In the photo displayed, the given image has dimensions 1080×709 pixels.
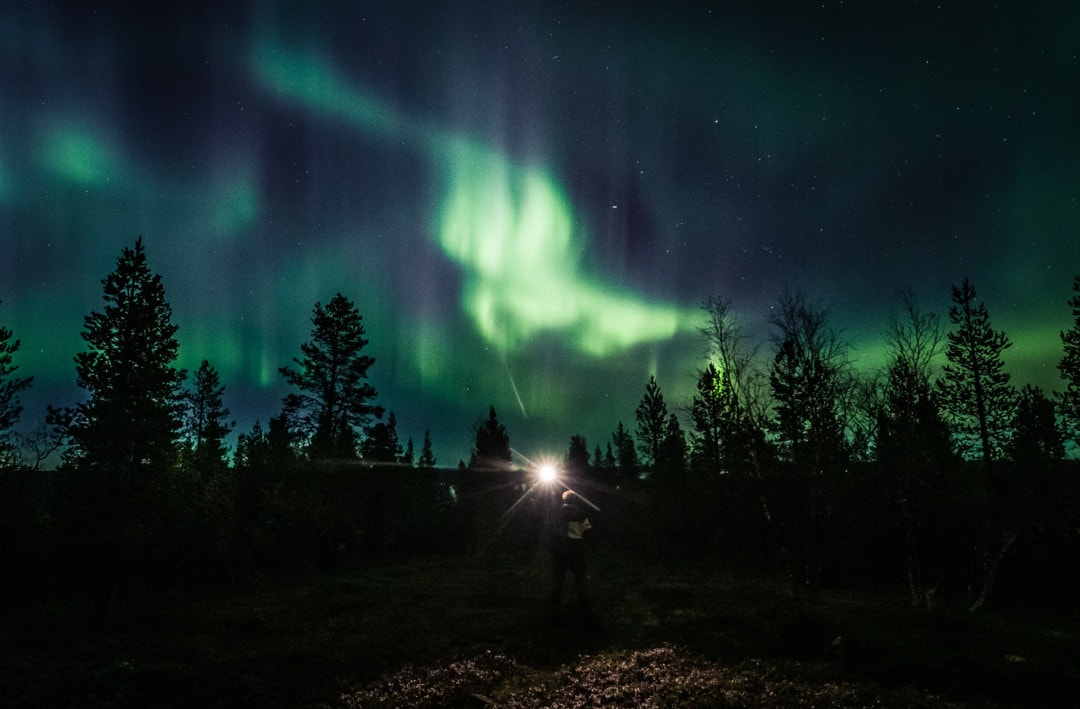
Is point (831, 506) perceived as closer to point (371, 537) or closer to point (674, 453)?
point (371, 537)

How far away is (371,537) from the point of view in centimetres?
3747

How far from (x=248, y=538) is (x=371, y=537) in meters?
15.8

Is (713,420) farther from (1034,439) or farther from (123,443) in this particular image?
(123,443)

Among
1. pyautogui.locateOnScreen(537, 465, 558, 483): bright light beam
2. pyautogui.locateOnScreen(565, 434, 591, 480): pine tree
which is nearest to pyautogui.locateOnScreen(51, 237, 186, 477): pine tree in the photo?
pyautogui.locateOnScreen(537, 465, 558, 483): bright light beam

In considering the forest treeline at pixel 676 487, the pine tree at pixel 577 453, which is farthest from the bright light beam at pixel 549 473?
the pine tree at pixel 577 453

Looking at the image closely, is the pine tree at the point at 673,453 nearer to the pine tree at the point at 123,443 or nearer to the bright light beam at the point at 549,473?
the bright light beam at the point at 549,473

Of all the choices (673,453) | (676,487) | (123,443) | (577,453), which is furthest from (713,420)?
(577,453)

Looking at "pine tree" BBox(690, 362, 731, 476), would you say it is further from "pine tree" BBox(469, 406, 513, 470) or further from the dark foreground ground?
"pine tree" BBox(469, 406, 513, 470)

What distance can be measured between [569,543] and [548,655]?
3290mm

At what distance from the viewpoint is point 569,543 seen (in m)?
14.8

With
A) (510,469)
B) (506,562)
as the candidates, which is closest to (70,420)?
(506,562)

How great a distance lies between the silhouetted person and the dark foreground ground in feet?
2.60

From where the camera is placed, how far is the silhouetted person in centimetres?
1466

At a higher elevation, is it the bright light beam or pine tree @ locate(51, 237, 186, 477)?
pine tree @ locate(51, 237, 186, 477)
